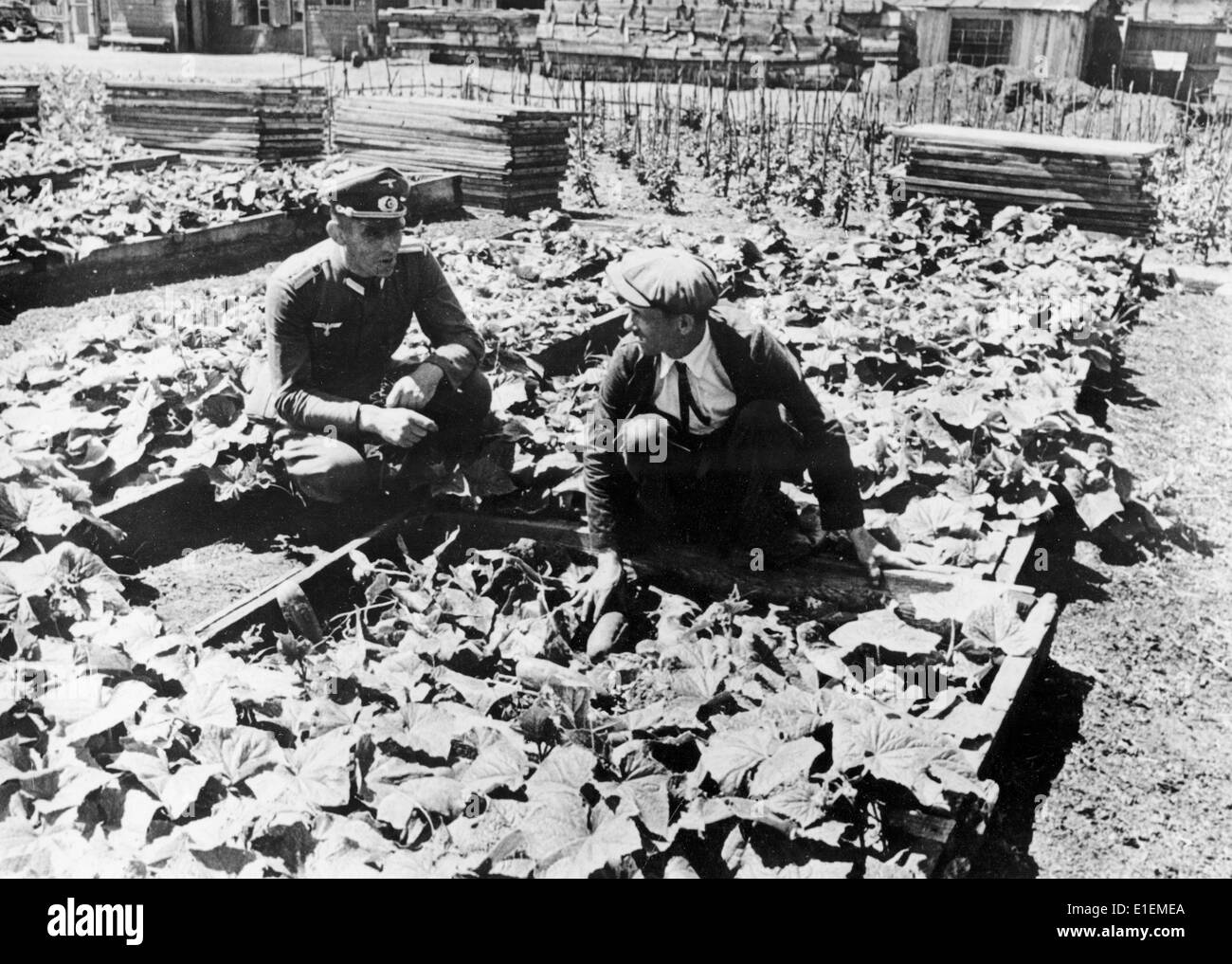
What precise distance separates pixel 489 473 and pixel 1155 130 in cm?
1158

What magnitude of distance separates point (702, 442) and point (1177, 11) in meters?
17.9

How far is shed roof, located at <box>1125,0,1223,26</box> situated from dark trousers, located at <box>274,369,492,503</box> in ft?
57.0

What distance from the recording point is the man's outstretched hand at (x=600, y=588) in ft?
11.0

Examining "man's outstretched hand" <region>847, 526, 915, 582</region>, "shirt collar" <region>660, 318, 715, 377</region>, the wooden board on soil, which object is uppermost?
"shirt collar" <region>660, 318, 715, 377</region>

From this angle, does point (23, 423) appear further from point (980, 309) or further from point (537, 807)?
point (980, 309)

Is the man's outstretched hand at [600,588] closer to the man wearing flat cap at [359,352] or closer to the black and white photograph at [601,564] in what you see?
the black and white photograph at [601,564]

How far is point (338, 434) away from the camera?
3.85 metres

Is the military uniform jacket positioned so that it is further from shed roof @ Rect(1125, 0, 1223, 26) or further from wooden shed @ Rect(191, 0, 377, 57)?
wooden shed @ Rect(191, 0, 377, 57)

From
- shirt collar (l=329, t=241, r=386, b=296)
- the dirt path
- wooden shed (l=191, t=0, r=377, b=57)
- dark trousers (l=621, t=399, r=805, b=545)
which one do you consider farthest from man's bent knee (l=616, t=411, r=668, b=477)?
wooden shed (l=191, t=0, r=377, b=57)

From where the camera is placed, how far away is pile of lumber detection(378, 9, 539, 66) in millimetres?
22016

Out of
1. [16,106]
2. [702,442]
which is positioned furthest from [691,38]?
[702,442]

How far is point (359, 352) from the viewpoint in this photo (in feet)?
13.5

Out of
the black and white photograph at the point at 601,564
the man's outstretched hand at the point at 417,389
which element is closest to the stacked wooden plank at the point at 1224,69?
the black and white photograph at the point at 601,564

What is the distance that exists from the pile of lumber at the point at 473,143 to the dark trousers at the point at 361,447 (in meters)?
6.07
